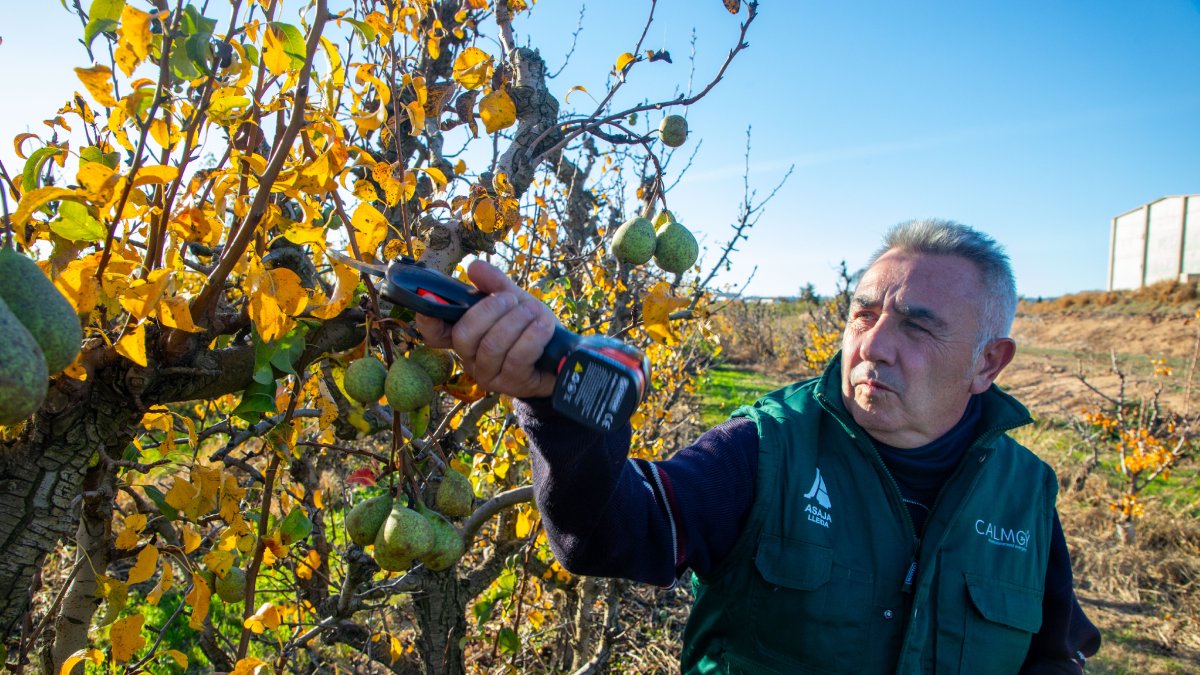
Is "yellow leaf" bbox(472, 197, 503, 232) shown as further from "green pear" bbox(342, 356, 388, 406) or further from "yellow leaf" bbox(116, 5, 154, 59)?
"yellow leaf" bbox(116, 5, 154, 59)

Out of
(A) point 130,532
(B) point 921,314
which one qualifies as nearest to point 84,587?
(A) point 130,532

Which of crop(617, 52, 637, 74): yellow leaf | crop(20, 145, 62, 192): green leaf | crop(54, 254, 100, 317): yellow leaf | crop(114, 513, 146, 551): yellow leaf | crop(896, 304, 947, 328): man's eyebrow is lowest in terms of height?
crop(114, 513, 146, 551): yellow leaf

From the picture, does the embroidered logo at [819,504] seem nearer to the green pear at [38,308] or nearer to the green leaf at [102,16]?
the green pear at [38,308]

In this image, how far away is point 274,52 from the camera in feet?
3.00

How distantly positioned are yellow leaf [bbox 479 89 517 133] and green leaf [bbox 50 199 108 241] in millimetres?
670

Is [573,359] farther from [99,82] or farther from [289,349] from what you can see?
[99,82]

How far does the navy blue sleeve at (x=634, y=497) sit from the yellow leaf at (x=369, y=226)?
1.12 ft

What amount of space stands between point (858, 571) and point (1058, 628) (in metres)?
0.67

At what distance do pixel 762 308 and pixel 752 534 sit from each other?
57.6 feet

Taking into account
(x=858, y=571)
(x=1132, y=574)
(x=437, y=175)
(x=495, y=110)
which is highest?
(x=1132, y=574)

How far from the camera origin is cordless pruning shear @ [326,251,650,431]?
0.94m

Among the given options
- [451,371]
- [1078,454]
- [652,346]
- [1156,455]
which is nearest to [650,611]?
[652,346]

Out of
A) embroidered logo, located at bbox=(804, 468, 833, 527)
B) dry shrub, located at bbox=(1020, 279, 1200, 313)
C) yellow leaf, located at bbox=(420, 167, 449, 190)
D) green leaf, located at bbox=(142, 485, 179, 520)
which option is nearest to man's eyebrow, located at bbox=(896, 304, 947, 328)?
embroidered logo, located at bbox=(804, 468, 833, 527)

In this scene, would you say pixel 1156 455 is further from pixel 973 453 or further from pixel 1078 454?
pixel 973 453
